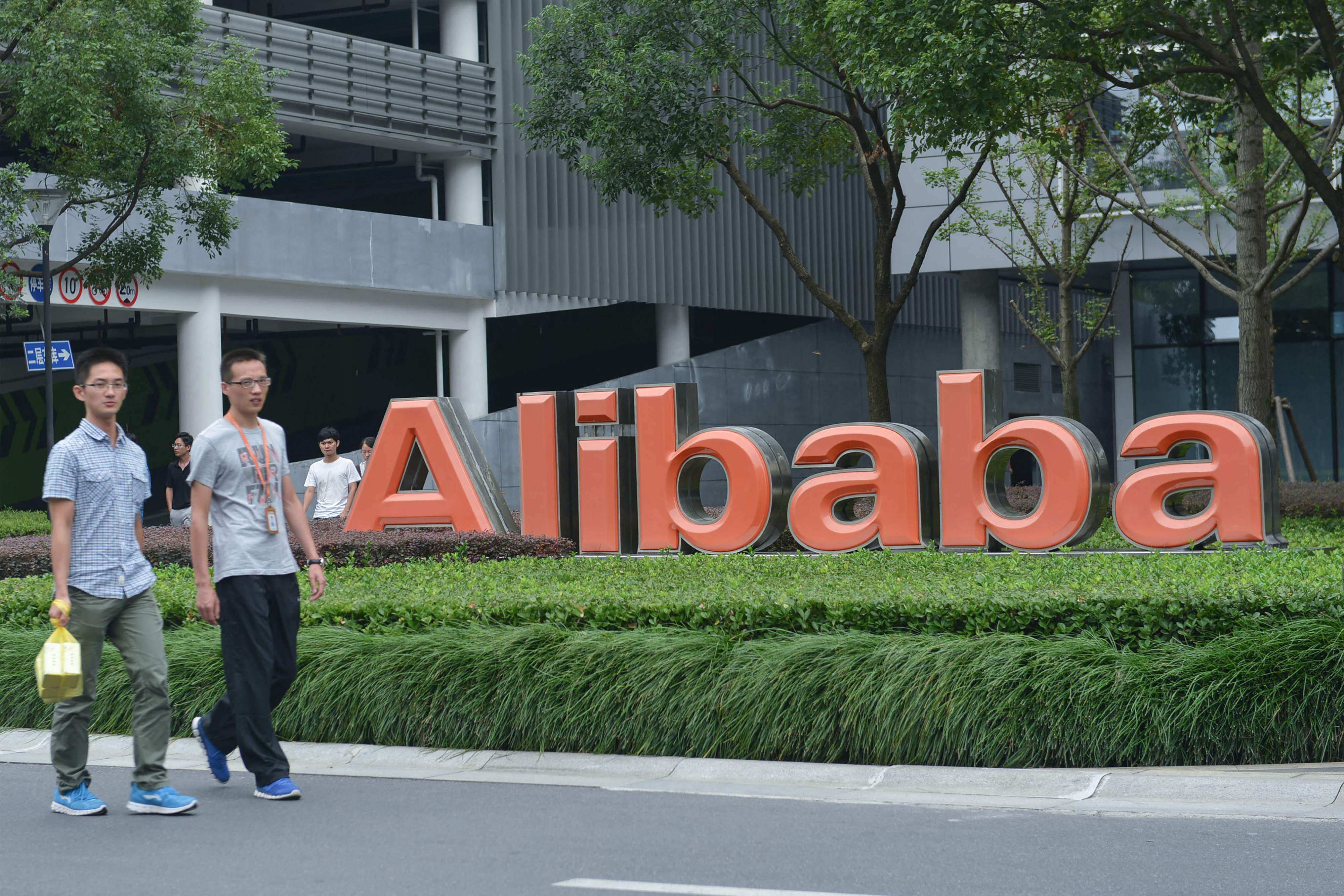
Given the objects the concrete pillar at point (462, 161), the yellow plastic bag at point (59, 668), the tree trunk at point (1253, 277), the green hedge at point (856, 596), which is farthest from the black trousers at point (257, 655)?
the concrete pillar at point (462, 161)

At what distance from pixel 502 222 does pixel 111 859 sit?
23.3 m

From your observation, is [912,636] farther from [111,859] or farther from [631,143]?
[631,143]

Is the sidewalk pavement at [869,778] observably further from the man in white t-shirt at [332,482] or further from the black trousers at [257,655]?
the man in white t-shirt at [332,482]

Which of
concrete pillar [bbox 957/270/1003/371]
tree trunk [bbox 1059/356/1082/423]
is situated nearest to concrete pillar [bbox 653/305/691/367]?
concrete pillar [bbox 957/270/1003/371]

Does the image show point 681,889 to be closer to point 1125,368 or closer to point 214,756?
point 214,756

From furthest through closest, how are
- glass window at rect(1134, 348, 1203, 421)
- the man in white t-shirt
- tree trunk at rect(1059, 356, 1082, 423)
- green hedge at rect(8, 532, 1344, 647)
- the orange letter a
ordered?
glass window at rect(1134, 348, 1203, 421) < tree trunk at rect(1059, 356, 1082, 423) < the man in white t-shirt < the orange letter a < green hedge at rect(8, 532, 1344, 647)

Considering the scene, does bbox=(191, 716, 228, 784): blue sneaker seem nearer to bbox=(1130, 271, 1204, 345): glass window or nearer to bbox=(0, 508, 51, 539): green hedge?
bbox=(0, 508, 51, 539): green hedge

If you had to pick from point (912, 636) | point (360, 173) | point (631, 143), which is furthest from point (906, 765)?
point (360, 173)

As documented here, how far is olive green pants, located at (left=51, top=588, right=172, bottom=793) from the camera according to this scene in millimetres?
7148

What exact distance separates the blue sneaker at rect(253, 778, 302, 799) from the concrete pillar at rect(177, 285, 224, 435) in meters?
18.7

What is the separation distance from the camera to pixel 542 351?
32750 mm

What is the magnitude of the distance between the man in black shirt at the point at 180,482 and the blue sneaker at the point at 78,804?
12629 millimetres

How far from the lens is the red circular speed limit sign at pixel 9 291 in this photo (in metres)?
18.1

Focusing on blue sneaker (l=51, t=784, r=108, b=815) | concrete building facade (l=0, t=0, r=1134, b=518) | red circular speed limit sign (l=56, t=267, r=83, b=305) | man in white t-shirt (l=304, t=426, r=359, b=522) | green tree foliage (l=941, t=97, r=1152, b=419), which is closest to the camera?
blue sneaker (l=51, t=784, r=108, b=815)
